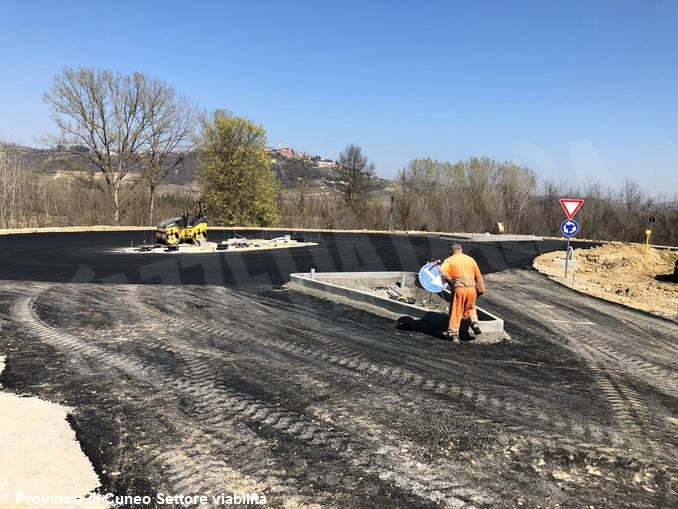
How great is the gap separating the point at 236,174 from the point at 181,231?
77.2 feet

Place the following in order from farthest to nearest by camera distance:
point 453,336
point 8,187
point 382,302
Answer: point 8,187 < point 382,302 < point 453,336

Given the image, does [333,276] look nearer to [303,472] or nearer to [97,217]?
[303,472]

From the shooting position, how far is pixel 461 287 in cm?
800

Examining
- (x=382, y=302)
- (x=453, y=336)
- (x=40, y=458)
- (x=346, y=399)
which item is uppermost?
(x=382, y=302)

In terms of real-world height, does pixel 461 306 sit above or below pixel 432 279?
below

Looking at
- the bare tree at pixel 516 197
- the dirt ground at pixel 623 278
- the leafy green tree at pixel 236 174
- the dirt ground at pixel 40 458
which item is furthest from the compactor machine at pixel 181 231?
the bare tree at pixel 516 197

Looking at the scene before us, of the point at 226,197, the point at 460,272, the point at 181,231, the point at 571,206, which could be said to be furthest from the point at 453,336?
the point at 226,197

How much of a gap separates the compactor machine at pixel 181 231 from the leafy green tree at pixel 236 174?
2159 centimetres

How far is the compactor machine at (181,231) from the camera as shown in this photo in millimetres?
22531

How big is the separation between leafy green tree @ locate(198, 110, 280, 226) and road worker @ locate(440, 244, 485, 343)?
128ft

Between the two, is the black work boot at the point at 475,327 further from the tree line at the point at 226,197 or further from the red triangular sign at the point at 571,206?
the tree line at the point at 226,197

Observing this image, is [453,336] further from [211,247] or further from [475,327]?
[211,247]

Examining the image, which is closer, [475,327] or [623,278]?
[475,327]

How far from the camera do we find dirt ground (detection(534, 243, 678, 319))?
1366 cm
